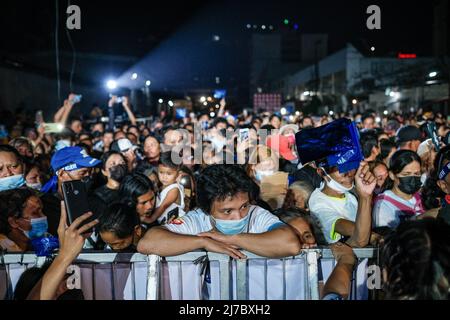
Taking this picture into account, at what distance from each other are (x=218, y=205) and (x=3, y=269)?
1424 millimetres

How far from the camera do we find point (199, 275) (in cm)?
297

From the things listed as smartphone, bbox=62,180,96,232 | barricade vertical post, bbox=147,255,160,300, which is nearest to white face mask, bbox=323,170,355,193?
barricade vertical post, bbox=147,255,160,300

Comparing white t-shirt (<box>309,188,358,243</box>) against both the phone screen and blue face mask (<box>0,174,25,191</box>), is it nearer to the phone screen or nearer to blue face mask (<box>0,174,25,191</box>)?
blue face mask (<box>0,174,25,191</box>)

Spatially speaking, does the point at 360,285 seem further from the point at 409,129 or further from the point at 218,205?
the point at 409,129

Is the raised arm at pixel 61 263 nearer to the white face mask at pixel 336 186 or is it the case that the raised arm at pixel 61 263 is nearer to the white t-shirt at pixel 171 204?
the white face mask at pixel 336 186

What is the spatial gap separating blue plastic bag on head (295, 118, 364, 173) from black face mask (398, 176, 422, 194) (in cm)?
128

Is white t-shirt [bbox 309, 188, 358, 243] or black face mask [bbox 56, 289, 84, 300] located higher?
white t-shirt [bbox 309, 188, 358, 243]

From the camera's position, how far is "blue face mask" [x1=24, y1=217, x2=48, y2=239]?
388cm

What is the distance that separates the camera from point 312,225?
11.7ft

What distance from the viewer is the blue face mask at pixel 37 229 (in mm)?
3883

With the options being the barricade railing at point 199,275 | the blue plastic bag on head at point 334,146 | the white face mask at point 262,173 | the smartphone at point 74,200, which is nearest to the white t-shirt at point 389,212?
the blue plastic bag on head at point 334,146

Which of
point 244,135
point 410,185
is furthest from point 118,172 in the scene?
point 410,185

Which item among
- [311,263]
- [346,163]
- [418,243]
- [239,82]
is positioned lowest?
[311,263]
